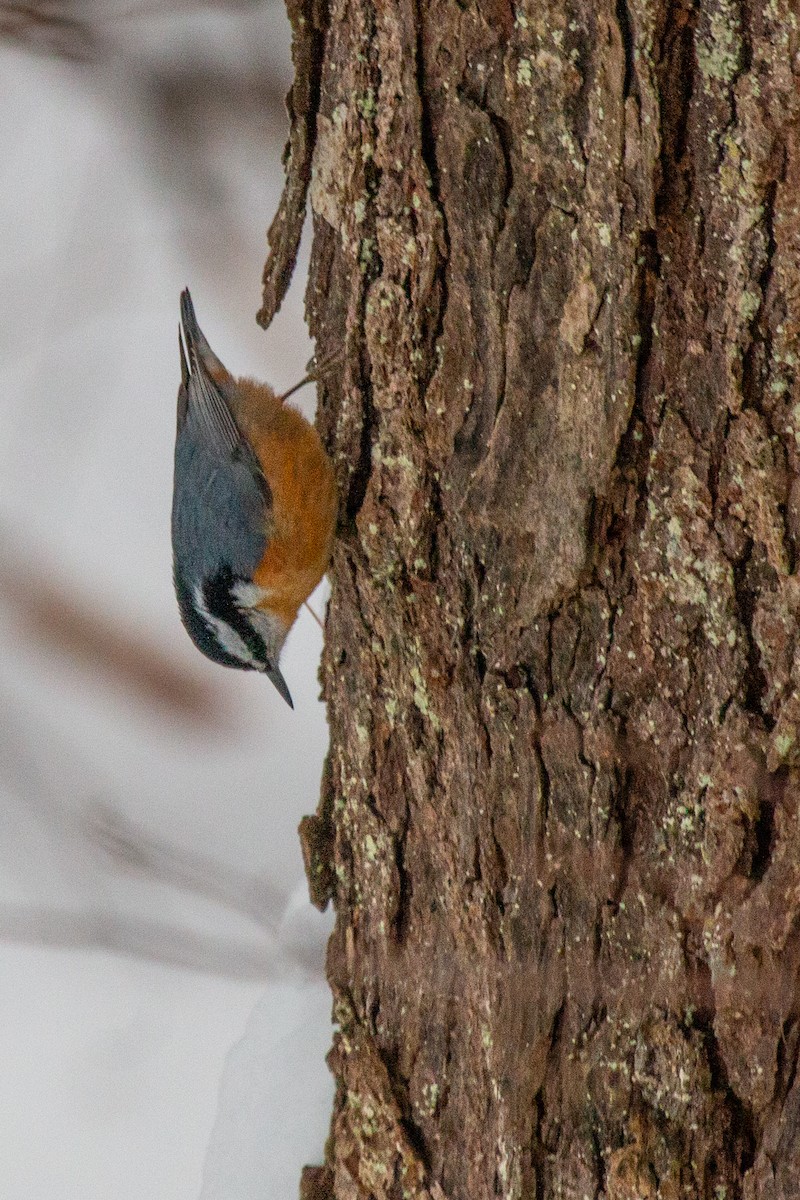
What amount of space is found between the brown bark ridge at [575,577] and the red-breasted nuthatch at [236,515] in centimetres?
58

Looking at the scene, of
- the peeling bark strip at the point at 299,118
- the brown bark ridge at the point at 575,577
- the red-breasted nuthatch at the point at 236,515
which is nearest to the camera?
the brown bark ridge at the point at 575,577

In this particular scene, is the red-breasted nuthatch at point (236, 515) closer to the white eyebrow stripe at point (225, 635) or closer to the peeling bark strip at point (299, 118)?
the white eyebrow stripe at point (225, 635)

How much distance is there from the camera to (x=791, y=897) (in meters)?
1.25

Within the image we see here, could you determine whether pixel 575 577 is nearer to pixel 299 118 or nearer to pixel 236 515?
pixel 299 118

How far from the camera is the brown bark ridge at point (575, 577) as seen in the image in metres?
1.24

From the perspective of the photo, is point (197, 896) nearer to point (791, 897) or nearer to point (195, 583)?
point (195, 583)

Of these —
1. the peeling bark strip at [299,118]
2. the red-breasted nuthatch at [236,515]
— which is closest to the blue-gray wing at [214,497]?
the red-breasted nuthatch at [236,515]

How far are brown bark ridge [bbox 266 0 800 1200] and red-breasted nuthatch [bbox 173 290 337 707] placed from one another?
0.58 metres

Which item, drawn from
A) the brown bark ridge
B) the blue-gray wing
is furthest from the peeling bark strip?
the blue-gray wing

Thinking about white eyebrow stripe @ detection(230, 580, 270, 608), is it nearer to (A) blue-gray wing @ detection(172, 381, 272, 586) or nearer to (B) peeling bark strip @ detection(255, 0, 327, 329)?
(A) blue-gray wing @ detection(172, 381, 272, 586)

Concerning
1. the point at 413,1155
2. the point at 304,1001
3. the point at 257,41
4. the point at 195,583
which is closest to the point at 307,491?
the point at 195,583

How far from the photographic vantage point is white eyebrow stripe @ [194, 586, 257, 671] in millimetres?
2189

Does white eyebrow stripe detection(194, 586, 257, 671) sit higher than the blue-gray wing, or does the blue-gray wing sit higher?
the blue-gray wing

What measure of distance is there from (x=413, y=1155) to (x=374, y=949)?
27cm
